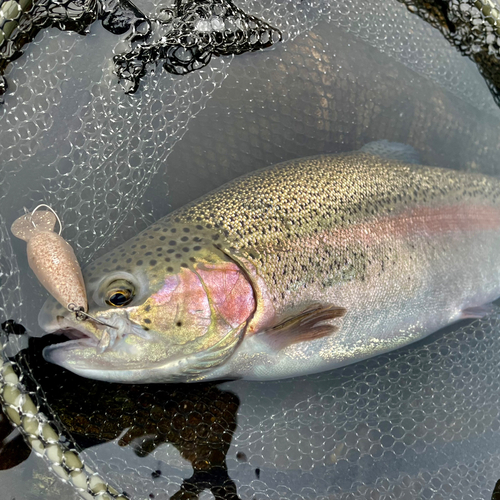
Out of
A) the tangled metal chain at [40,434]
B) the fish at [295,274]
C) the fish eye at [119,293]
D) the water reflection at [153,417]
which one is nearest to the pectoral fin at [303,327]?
the fish at [295,274]

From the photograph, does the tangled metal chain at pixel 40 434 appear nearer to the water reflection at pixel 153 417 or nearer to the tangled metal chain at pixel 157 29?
the water reflection at pixel 153 417

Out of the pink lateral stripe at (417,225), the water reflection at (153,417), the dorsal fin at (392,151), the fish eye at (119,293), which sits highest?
the dorsal fin at (392,151)

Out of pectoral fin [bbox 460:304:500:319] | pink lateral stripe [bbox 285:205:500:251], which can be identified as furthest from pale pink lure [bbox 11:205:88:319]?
pectoral fin [bbox 460:304:500:319]

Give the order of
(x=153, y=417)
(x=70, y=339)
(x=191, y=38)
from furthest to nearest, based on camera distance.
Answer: (x=191, y=38), (x=153, y=417), (x=70, y=339)

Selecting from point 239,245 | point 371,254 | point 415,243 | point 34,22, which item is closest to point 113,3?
point 34,22

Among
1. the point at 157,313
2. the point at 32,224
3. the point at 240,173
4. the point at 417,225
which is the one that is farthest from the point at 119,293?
the point at 417,225

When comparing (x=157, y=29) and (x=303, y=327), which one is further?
(x=157, y=29)

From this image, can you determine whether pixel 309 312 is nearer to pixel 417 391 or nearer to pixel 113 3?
pixel 417 391

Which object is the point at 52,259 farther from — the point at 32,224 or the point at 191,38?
the point at 191,38
